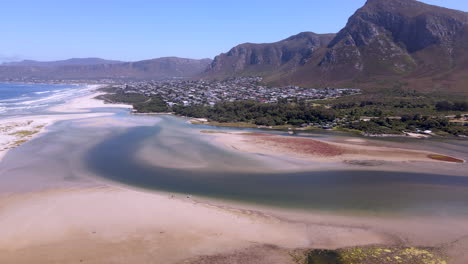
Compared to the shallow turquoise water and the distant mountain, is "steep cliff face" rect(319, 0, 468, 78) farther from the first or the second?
the shallow turquoise water

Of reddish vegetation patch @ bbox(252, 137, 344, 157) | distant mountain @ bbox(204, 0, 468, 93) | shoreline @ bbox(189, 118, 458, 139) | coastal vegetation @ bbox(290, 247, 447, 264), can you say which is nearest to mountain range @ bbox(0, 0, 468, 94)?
distant mountain @ bbox(204, 0, 468, 93)

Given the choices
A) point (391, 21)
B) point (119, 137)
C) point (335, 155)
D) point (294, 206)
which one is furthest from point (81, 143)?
point (391, 21)

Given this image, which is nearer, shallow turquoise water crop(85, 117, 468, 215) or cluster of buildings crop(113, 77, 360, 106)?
shallow turquoise water crop(85, 117, 468, 215)

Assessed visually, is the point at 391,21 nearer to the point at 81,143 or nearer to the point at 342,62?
the point at 342,62

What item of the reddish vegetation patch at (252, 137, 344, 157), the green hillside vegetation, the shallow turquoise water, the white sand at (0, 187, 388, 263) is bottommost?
the white sand at (0, 187, 388, 263)

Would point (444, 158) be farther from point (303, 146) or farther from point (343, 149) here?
point (303, 146)

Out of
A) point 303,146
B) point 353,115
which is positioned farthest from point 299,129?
point 353,115
